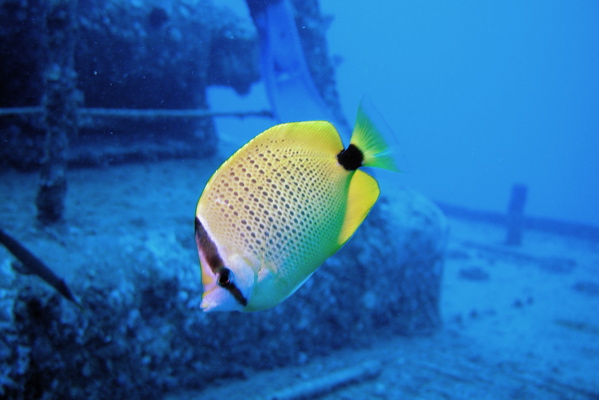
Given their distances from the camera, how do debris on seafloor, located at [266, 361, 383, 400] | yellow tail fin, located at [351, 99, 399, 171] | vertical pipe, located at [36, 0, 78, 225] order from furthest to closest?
debris on seafloor, located at [266, 361, 383, 400], vertical pipe, located at [36, 0, 78, 225], yellow tail fin, located at [351, 99, 399, 171]

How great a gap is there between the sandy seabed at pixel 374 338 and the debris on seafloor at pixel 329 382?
1 cm

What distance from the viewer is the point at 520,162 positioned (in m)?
94.8

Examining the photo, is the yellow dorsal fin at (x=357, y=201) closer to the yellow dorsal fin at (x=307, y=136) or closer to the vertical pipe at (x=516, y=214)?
the yellow dorsal fin at (x=307, y=136)

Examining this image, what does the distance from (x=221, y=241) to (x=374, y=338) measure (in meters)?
4.39

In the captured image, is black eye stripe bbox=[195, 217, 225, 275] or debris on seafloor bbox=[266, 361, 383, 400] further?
debris on seafloor bbox=[266, 361, 383, 400]

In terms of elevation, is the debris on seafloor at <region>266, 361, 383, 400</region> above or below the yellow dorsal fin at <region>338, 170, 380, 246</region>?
below

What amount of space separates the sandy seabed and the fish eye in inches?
86.0

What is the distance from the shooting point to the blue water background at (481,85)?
93944 millimetres

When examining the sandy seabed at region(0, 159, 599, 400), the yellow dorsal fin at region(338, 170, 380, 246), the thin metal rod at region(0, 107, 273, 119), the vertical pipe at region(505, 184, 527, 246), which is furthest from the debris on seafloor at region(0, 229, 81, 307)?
the vertical pipe at region(505, 184, 527, 246)

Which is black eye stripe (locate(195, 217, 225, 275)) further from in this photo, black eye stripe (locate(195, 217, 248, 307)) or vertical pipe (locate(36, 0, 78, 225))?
vertical pipe (locate(36, 0, 78, 225))

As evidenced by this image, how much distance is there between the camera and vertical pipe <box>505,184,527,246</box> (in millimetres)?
12977

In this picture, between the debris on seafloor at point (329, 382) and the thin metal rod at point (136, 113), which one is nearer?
the thin metal rod at point (136, 113)

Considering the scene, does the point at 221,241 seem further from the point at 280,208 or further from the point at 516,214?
the point at 516,214

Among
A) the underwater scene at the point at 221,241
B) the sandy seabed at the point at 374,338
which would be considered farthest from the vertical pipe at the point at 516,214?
the sandy seabed at the point at 374,338
